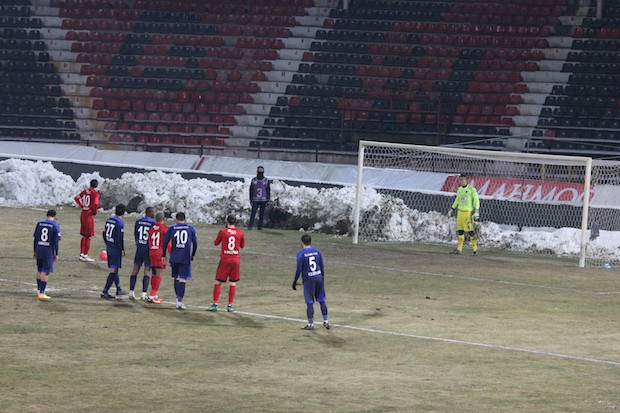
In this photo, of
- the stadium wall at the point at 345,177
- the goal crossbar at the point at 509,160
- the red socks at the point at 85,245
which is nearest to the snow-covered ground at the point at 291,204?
the stadium wall at the point at 345,177

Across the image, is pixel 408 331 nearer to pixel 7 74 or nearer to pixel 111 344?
pixel 111 344

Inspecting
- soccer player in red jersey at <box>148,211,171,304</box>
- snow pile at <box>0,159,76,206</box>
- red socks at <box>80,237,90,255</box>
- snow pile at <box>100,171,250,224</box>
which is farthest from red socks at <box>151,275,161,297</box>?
snow pile at <box>0,159,76,206</box>

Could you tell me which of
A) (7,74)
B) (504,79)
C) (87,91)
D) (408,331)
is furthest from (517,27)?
(408,331)

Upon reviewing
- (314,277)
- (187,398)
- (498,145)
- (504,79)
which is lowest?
(187,398)

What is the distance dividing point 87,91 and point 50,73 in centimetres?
192

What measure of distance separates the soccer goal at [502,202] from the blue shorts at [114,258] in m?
11.0

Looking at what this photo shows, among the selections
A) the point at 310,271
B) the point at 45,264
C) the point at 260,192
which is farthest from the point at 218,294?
the point at 260,192

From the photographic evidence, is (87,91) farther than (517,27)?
Yes

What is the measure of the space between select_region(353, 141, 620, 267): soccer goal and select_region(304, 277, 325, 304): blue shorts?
11909 millimetres

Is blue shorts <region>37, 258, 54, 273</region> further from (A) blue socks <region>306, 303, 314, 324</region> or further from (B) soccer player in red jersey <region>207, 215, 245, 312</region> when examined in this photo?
(A) blue socks <region>306, 303, 314, 324</region>

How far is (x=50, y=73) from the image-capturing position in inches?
1857

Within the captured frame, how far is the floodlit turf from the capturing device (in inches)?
495

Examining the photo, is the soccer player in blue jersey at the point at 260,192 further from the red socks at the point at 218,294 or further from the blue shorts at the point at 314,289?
the blue shorts at the point at 314,289

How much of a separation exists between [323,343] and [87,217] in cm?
909
